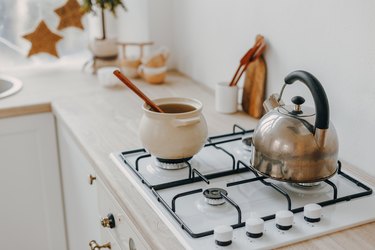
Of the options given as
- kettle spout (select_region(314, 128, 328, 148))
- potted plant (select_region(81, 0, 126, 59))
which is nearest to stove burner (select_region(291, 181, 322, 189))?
kettle spout (select_region(314, 128, 328, 148))

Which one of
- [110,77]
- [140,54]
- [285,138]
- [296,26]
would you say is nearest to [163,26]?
[140,54]

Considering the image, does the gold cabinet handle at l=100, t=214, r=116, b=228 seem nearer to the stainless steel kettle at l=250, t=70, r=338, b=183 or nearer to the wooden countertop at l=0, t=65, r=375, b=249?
the wooden countertop at l=0, t=65, r=375, b=249

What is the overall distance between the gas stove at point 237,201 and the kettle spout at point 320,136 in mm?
110

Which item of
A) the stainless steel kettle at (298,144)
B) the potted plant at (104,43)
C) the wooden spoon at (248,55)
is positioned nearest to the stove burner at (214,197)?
the stainless steel kettle at (298,144)

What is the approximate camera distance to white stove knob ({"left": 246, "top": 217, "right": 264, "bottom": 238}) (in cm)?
94

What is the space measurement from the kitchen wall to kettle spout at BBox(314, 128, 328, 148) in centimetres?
22

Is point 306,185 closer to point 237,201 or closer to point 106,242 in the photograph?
point 237,201

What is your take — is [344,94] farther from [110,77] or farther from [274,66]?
[110,77]

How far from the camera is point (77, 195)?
1.71 meters

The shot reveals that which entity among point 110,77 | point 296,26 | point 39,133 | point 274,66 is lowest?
point 39,133

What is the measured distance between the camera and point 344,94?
1.28m

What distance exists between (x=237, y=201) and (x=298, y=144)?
0.59 ft

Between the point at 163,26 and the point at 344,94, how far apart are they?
1112mm

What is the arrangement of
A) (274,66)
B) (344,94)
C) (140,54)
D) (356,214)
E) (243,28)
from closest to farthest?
(356,214) → (344,94) → (274,66) → (243,28) → (140,54)
